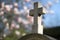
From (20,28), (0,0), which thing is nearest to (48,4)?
(20,28)

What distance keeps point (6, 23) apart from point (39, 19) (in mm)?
907

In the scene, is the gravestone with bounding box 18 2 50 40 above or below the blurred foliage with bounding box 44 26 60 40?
above

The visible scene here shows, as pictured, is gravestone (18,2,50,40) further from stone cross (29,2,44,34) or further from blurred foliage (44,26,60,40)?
blurred foliage (44,26,60,40)

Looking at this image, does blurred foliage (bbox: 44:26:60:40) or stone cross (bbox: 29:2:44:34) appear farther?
blurred foliage (bbox: 44:26:60:40)

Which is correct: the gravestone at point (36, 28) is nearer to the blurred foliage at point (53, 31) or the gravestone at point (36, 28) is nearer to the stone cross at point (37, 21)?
the stone cross at point (37, 21)

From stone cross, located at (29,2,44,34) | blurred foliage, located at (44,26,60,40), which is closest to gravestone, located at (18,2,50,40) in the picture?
stone cross, located at (29,2,44,34)

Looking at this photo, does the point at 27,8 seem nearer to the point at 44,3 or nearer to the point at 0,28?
the point at 44,3

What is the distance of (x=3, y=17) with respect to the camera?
3127 millimetres

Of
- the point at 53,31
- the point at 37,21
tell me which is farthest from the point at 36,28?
the point at 53,31

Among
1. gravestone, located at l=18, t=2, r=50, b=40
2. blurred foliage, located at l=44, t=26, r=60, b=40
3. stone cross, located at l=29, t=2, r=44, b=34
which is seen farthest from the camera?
blurred foliage, located at l=44, t=26, r=60, b=40

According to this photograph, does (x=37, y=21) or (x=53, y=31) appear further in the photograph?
(x=53, y=31)

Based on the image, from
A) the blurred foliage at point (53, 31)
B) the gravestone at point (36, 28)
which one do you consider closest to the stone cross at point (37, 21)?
the gravestone at point (36, 28)

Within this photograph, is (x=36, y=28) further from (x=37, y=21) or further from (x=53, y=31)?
(x=53, y=31)

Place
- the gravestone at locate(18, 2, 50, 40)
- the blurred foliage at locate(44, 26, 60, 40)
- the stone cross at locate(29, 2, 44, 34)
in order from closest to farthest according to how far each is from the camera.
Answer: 1. the gravestone at locate(18, 2, 50, 40)
2. the stone cross at locate(29, 2, 44, 34)
3. the blurred foliage at locate(44, 26, 60, 40)
